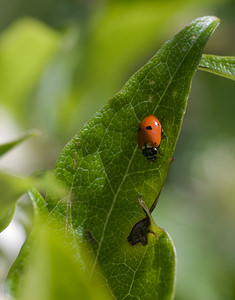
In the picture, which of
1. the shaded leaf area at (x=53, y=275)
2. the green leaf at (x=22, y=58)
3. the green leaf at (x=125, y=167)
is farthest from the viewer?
the green leaf at (x=22, y=58)

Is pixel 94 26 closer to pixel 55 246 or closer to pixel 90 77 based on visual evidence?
pixel 90 77

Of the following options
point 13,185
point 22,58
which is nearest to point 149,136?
point 13,185

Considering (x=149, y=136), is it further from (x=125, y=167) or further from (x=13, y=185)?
(x=13, y=185)

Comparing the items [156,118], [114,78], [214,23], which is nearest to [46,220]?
[156,118]

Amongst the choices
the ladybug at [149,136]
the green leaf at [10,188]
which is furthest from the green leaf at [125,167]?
the green leaf at [10,188]

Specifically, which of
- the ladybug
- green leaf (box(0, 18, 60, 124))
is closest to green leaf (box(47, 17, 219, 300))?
the ladybug

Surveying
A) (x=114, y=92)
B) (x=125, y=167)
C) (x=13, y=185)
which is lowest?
(x=114, y=92)

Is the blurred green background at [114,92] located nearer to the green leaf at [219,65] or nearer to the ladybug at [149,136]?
the ladybug at [149,136]
